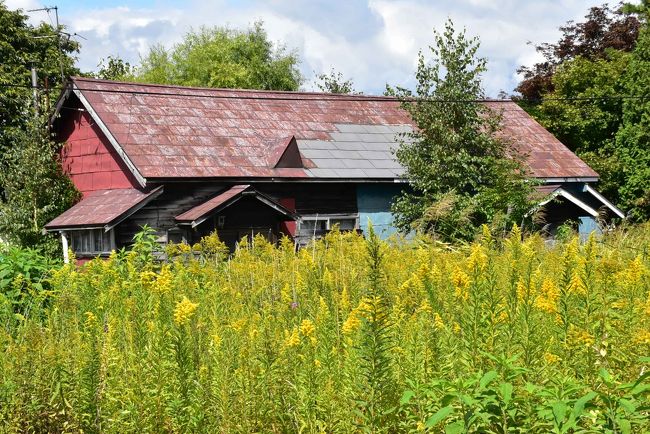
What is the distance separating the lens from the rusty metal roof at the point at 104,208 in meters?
19.3

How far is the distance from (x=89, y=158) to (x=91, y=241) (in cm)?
324

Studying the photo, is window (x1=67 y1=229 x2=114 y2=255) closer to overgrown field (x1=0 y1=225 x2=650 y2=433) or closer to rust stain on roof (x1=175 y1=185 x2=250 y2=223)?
rust stain on roof (x1=175 y1=185 x2=250 y2=223)

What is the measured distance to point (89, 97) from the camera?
2173 centimetres

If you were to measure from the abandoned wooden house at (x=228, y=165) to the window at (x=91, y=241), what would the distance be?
0.09 feet

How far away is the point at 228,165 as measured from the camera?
21.5m

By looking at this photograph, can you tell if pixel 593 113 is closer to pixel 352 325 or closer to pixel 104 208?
pixel 104 208

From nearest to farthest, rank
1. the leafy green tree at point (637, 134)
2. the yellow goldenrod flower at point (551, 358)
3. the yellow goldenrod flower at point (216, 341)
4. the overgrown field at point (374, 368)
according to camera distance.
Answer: the overgrown field at point (374, 368) < the yellow goldenrod flower at point (551, 358) < the yellow goldenrod flower at point (216, 341) < the leafy green tree at point (637, 134)

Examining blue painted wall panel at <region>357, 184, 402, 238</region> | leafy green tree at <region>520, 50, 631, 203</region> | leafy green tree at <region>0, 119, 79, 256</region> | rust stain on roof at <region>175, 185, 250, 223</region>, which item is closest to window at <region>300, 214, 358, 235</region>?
blue painted wall panel at <region>357, 184, 402, 238</region>

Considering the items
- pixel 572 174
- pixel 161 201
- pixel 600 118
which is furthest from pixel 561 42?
pixel 161 201

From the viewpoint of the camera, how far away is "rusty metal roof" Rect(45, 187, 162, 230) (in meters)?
19.3

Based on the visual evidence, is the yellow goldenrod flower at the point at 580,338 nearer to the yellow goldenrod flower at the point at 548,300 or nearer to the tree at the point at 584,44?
the yellow goldenrod flower at the point at 548,300

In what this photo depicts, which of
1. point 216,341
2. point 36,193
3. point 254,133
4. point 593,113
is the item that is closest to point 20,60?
point 36,193

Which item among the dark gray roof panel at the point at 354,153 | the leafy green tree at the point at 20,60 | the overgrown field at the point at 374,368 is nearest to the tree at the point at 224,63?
the leafy green tree at the point at 20,60

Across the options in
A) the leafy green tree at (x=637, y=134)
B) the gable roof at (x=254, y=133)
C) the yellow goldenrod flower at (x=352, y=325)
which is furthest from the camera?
the leafy green tree at (x=637, y=134)
